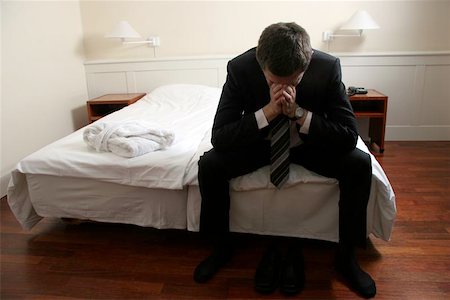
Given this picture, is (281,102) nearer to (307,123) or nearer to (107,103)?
(307,123)

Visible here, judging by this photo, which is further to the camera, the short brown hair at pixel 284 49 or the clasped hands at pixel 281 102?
the clasped hands at pixel 281 102

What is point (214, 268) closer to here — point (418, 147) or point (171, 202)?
point (171, 202)

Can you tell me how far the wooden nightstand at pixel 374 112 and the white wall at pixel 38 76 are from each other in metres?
2.38

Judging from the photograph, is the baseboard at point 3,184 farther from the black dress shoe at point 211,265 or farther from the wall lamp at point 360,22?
the wall lamp at point 360,22

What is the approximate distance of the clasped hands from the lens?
1248mm

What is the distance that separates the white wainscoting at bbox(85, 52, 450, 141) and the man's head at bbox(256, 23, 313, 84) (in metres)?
2.13

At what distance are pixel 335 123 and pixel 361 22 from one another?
72.0 inches

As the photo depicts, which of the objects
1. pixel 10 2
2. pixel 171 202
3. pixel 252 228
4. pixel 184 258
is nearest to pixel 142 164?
pixel 171 202

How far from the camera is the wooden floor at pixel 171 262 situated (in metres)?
1.42

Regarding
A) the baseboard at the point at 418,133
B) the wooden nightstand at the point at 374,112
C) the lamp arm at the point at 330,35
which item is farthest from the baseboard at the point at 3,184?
the baseboard at the point at 418,133

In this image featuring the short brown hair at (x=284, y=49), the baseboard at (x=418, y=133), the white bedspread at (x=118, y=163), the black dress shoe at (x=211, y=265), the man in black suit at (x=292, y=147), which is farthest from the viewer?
the baseboard at (x=418, y=133)

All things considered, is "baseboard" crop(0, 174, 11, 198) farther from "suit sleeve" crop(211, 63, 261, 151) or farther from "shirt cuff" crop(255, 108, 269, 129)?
"shirt cuff" crop(255, 108, 269, 129)

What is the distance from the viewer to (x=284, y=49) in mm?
1114

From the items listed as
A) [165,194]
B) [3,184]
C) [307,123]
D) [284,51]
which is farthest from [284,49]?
[3,184]
